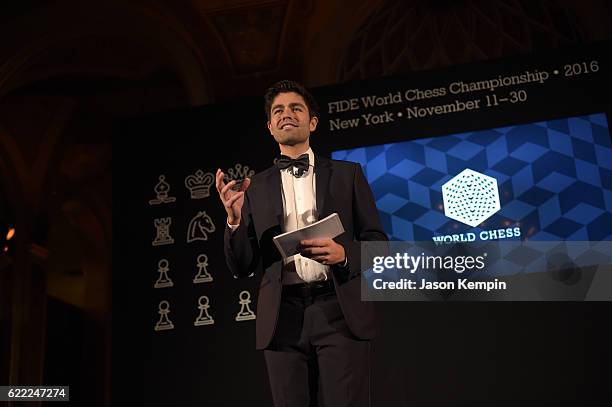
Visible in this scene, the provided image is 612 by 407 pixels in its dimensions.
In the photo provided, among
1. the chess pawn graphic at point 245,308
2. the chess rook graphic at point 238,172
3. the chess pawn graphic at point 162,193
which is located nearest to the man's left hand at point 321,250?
the chess pawn graphic at point 245,308

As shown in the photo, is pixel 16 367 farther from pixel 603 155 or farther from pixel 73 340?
pixel 603 155

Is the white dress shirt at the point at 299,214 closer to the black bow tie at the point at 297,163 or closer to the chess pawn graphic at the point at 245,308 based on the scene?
the black bow tie at the point at 297,163

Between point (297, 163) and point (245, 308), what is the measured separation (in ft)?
6.58

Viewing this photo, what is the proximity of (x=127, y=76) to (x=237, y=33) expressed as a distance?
1381 millimetres

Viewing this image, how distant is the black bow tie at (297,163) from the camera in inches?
125

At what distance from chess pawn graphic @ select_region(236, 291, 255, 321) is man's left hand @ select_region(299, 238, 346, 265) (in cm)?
229

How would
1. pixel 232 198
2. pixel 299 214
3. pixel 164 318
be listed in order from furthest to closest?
1. pixel 164 318
2. pixel 299 214
3. pixel 232 198

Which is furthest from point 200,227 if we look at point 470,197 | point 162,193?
point 470,197

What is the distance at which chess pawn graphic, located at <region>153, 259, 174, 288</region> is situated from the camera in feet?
16.9

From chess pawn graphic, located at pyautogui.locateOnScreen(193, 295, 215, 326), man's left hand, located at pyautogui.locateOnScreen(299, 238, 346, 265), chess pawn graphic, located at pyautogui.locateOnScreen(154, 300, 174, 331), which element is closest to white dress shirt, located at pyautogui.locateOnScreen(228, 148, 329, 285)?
man's left hand, located at pyautogui.locateOnScreen(299, 238, 346, 265)

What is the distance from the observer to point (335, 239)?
2.91 m

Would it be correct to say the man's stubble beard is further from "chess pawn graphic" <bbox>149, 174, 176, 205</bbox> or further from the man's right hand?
"chess pawn graphic" <bbox>149, 174, 176, 205</bbox>

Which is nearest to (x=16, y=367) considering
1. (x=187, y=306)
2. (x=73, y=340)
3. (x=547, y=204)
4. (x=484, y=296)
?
(x=73, y=340)

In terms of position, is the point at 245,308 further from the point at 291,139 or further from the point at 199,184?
the point at 291,139
